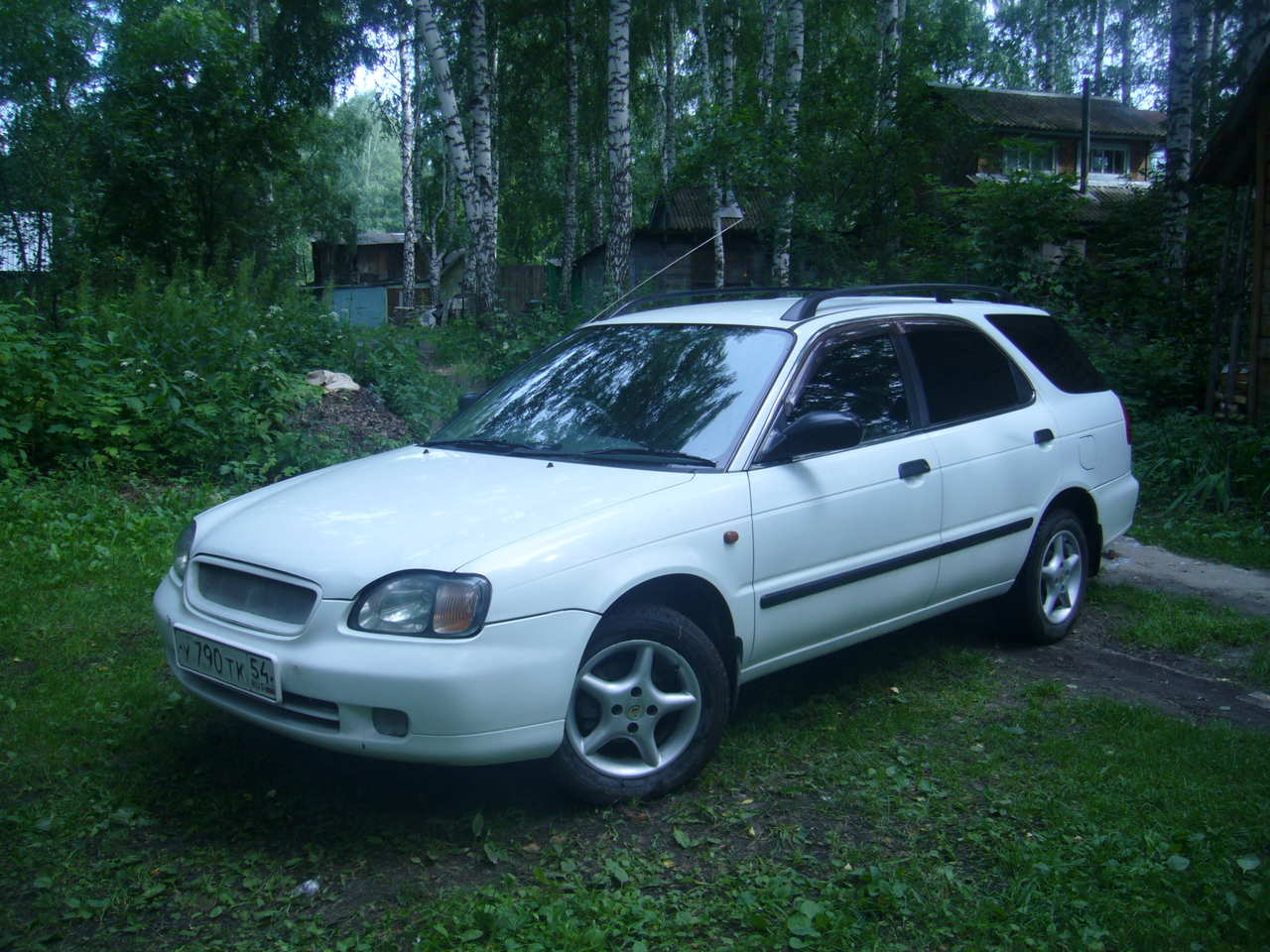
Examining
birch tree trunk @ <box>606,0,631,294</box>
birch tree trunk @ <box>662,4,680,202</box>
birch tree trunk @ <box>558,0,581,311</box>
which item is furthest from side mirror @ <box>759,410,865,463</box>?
birch tree trunk @ <box>662,4,680,202</box>

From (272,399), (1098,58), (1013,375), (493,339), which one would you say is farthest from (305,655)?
(1098,58)

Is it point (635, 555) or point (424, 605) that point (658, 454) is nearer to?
point (635, 555)

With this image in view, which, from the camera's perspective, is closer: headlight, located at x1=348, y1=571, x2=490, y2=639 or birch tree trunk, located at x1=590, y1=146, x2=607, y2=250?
headlight, located at x1=348, y1=571, x2=490, y2=639

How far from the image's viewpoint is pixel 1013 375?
5289 millimetres

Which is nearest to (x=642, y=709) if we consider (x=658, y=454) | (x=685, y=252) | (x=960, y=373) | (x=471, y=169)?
(x=658, y=454)

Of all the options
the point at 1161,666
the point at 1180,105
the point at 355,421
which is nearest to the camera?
the point at 1161,666

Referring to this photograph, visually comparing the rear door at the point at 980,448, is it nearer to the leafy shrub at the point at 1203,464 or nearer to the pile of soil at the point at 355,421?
the leafy shrub at the point at 1203,464

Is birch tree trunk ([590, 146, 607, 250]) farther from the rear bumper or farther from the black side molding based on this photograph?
the black side molding

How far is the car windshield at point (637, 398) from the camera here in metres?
4.10

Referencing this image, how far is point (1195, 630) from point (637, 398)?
3.23m

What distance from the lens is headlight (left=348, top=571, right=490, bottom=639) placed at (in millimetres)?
3188

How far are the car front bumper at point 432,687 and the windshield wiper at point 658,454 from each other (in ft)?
2.74

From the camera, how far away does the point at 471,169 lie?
18.3 metres

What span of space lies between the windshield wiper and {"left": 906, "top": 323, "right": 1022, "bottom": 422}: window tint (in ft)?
4.32
